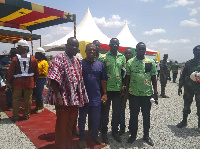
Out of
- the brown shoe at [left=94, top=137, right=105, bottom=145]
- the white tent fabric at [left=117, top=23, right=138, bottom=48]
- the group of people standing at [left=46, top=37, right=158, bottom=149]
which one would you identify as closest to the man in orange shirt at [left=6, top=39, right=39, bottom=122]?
the group of people standing at [left=46, top=37, right=158, bottom=149]

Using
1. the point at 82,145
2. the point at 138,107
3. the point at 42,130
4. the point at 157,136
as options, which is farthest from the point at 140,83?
the point at 42,130

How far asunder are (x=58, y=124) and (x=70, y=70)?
34.1 inches

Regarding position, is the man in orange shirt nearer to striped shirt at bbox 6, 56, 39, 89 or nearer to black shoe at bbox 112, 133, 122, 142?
striped shirt at bbox 6, 56, 39, 89

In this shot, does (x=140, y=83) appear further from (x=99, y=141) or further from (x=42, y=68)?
(x=42, y=68)

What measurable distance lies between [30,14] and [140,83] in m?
5.76

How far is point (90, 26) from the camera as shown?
10695 mm

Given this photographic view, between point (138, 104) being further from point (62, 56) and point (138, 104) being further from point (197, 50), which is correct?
point (197, 50)

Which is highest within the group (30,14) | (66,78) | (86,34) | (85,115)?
(30,14)

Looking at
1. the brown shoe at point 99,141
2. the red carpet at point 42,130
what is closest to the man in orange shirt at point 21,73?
the red carpet at point 42,130

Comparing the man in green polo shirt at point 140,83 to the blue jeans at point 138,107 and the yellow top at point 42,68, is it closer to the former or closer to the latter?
the blue jeans at point 138,107

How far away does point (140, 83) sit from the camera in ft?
10.1

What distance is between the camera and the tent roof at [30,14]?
4.96 meters

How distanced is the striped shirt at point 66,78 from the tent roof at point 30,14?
334cm

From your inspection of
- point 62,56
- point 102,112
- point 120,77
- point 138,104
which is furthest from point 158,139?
point 62,56
